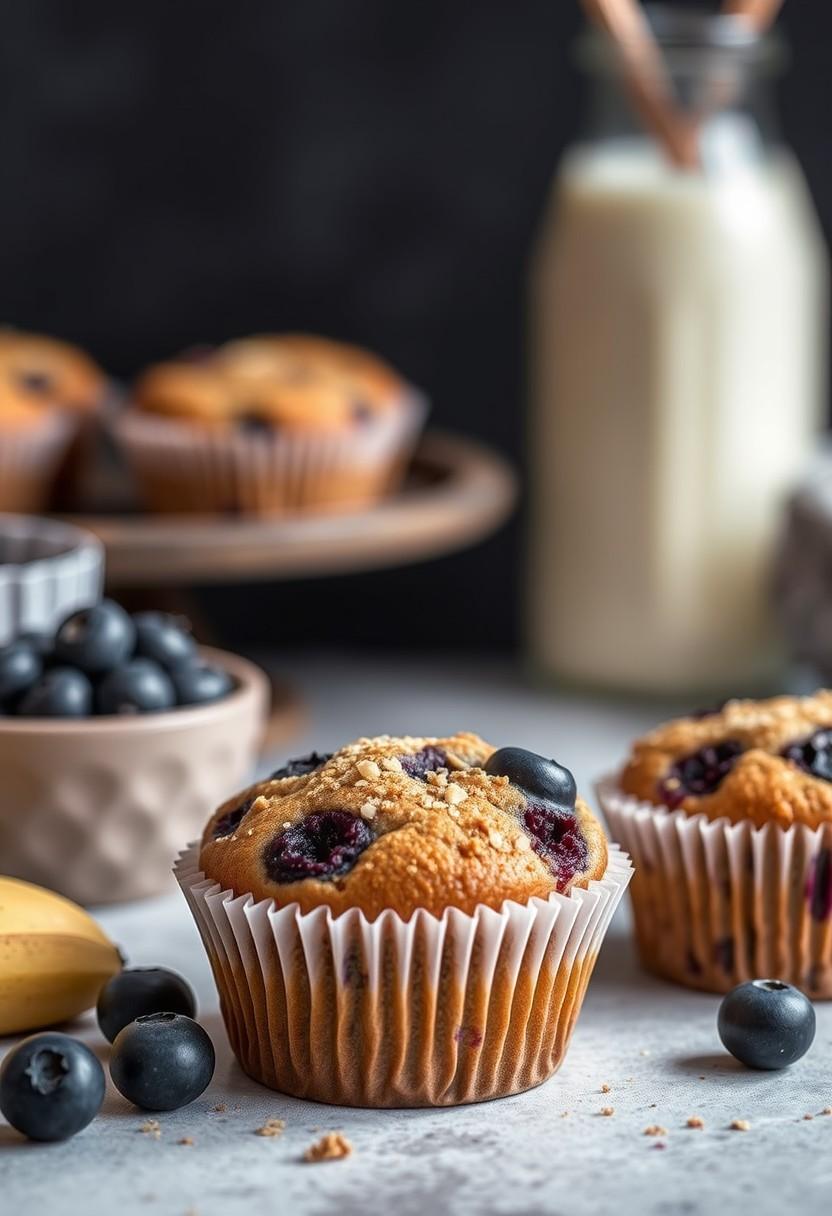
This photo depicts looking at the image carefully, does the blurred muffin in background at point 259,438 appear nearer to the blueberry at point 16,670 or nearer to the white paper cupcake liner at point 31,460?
the white paper cupcake liner at point 31,460

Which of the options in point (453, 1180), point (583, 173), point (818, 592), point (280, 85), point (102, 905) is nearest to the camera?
point (453, 1180)

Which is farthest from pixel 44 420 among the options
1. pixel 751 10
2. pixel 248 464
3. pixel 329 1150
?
pixel 329 1150

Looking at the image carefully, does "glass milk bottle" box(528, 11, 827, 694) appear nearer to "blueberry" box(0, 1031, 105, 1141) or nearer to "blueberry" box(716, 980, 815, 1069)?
"blueberry" box(716, 980, 815, 1069)

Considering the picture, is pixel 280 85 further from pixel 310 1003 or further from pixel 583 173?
pixel 310 1003

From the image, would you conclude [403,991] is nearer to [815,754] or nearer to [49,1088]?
[49,1088]

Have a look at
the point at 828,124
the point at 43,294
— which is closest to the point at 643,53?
the point at 828,124
